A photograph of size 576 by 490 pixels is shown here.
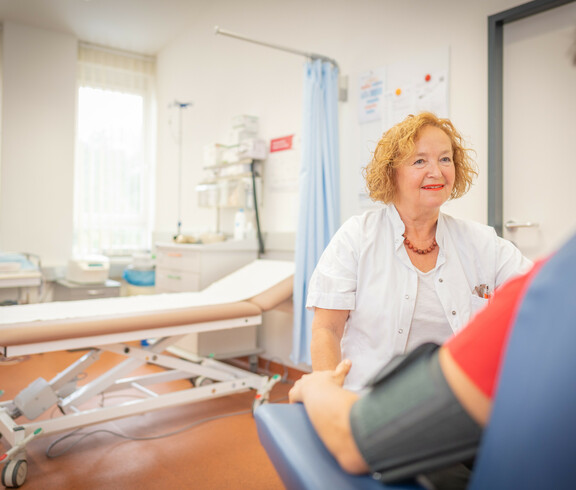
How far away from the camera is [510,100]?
208 cm

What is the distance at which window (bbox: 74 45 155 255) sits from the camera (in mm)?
4695

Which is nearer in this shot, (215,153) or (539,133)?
(539,133)

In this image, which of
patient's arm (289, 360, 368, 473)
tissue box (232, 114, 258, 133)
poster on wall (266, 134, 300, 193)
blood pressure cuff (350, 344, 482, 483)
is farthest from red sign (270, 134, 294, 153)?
blood pressure cuff (350, 344, 482, 483)

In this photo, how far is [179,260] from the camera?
10.8 ft

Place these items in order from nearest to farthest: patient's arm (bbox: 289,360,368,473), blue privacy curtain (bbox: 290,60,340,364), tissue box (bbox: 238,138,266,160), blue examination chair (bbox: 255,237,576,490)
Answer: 1. blue examination chair (bbox: 255,237,576,490)
2. patient's arm (bbox: 289,360,368,473)
3. blue privacy curtain (bbox: 290,60,340,364)
4. tissue box (bbox: 238,138,266,160)

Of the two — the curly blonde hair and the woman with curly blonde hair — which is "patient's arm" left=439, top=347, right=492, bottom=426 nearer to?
the woman with curly blonde hair

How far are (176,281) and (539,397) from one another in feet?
10.2

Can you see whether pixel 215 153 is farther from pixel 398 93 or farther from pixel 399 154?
pixel 399 154

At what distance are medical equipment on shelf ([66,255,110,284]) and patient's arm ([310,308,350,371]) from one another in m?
3.22

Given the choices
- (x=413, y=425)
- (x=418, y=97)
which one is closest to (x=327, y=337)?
(x=413, y=425)

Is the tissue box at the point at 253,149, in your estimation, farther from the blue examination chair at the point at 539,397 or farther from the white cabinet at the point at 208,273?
the blue examination chair at the point at 539,397

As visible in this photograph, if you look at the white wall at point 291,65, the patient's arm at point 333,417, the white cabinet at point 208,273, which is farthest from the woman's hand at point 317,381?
the white cabinet at point 208,273

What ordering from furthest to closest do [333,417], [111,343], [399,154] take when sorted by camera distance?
[111,343] → [399,154] → [333,417]

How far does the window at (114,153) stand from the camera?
15.4ft
